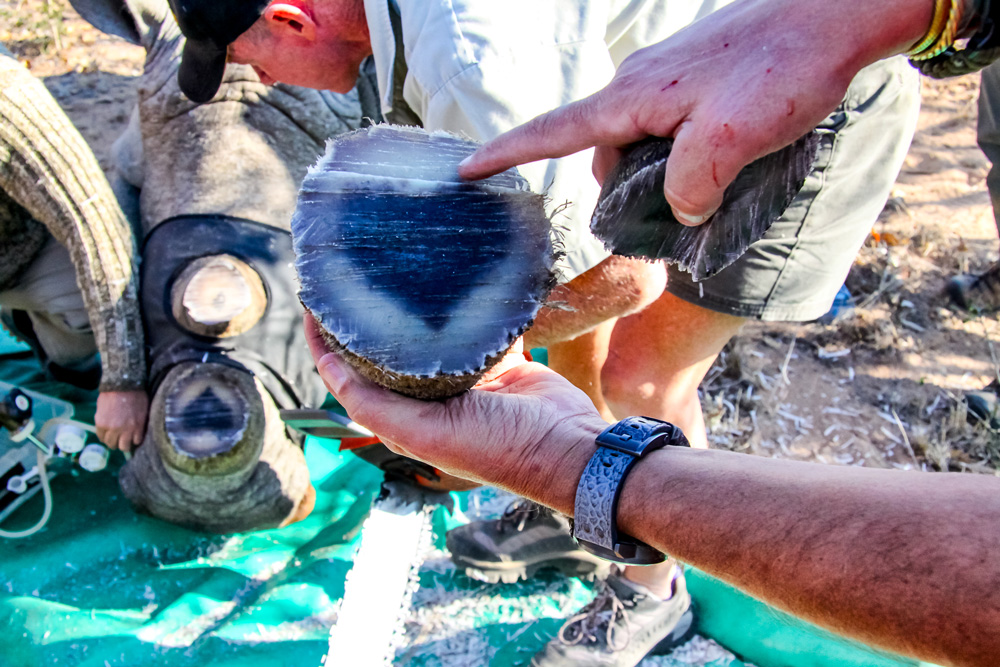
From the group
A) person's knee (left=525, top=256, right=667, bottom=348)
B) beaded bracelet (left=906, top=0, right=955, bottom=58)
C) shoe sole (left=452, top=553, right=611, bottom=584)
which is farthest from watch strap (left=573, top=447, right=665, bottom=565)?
shoe sole (left=452, top=553, right=611, bottom=584)

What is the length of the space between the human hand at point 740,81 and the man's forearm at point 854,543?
Answer: 418 millimetres

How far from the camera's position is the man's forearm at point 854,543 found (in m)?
0.65

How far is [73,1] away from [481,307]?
9.20ft

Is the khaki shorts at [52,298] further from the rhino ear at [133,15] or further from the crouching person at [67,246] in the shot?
the rhino ear at [133,15]

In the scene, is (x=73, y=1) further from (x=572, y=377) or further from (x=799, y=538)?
(x=799, y=538)

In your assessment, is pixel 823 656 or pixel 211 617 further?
pixel 211 617

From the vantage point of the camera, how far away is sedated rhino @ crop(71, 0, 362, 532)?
2268 millimetres

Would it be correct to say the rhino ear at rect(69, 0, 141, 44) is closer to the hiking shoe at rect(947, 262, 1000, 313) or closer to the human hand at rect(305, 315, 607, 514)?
Answer: the human hand at rect(305, 315, 607, 514)

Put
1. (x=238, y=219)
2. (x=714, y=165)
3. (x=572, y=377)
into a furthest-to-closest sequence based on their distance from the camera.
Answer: (x=238, y=219) < (x=572, y=377) < (x=714, y=165)

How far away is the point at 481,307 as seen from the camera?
3.39 ft

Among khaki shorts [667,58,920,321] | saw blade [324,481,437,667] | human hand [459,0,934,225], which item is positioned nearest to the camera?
human hand [459,0,934,225]

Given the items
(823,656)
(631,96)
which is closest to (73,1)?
(631,96)

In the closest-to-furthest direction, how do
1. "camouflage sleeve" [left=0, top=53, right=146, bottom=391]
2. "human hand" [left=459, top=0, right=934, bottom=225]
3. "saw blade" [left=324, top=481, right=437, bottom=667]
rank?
"human hand" [left=459, top=0, right=934, bottom=225] < "saw blade" [left=324, top=481, right=437, bottom=667] < "camouflage sleeve" [left=0, top=53, right=146, bottom=391]

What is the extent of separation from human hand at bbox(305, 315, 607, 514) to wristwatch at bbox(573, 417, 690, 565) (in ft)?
0.14
